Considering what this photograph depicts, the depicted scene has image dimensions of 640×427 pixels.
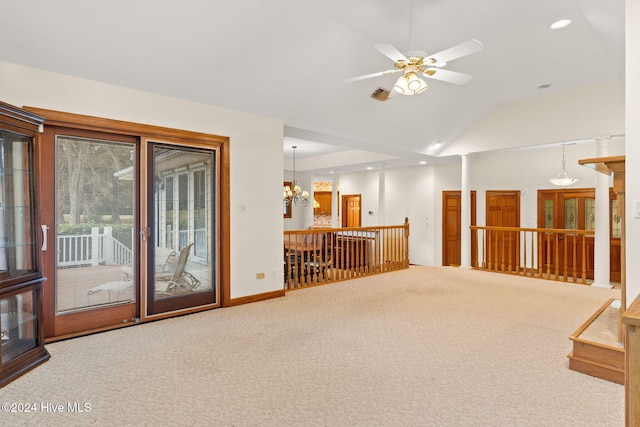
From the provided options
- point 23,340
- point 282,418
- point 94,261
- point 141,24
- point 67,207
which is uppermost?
point 141,24

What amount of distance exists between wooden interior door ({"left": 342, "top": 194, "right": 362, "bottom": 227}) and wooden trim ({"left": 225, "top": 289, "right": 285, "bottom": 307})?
641 centimetres

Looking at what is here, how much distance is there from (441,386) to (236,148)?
3361 mm

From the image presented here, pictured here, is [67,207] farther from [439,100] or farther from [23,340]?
[439,100]

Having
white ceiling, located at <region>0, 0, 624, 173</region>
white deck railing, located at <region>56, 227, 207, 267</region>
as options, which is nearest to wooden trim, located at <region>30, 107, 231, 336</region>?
white deck railing, located at <region>56, 227, 207, 267</region>

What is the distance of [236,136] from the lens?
435 centimetres

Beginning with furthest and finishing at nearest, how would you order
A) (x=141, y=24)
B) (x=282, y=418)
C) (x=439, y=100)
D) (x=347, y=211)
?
(x=347, y=211) → (x=439, y=100) → (x=141, y=24) → (x=282, y=418)

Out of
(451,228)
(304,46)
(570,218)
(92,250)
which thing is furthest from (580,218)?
(92,250)

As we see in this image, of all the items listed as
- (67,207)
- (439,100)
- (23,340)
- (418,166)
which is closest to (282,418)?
(23,340)

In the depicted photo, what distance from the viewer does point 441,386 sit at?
2377mm

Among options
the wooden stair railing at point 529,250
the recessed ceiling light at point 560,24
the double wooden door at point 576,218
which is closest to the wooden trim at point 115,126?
the recessed ceiling light at point 560,24

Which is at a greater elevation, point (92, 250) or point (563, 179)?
point (563, 179)

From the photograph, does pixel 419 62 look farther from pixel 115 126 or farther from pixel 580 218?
pixel 580 218

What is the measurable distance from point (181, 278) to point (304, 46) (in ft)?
9.59

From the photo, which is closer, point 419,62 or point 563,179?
point 419,62
